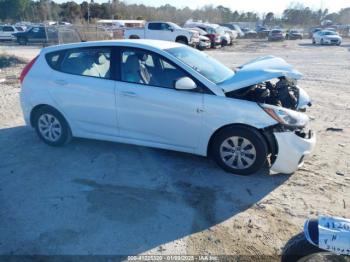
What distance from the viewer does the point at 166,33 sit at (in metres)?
25.6

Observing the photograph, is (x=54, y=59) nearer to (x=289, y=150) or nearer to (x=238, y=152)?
(x=238, y=152)

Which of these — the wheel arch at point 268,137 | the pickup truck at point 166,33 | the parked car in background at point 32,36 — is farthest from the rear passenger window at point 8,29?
the wheel arch at point 268,137

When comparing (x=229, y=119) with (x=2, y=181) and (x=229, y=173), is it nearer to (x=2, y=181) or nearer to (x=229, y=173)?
(x=229, y=173)

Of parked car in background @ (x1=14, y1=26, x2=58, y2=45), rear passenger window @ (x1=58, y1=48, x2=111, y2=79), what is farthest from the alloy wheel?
parked car in background @ (x1=14, y1=26, x2=58, y2=45)

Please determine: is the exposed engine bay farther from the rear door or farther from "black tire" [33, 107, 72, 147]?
"black tire" [33, 107, 72, 147]

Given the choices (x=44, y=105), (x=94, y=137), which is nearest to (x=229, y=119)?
(x=94, y=137)

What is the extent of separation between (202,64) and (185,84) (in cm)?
72

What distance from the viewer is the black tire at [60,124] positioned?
5.56 meters

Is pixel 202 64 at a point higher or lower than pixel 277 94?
higher

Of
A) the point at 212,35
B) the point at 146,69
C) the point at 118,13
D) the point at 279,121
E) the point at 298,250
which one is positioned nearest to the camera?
the point at 298,250

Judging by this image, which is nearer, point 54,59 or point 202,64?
point 202,64

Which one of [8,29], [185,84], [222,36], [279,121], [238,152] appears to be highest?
[185,84]

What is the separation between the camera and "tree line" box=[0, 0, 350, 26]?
65.3 meters

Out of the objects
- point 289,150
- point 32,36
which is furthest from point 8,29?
point 289,150
